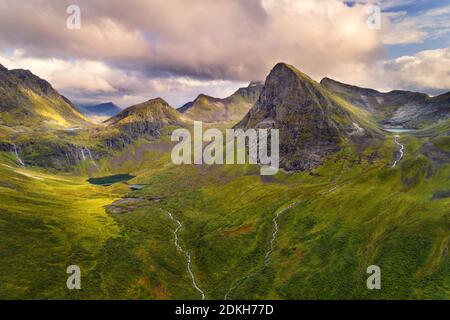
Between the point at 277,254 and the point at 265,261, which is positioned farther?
the point at 277,254

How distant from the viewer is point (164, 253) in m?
178

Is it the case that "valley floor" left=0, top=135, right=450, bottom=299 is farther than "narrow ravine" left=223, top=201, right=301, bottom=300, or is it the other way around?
"narrow ravine" left=223, top=201, right=301, bottom=300

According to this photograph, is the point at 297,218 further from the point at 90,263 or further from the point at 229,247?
the point at 90,263

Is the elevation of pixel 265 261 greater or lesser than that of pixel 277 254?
lesser

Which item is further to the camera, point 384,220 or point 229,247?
point 229,247

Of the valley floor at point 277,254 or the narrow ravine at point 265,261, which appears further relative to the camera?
the narrow ravine at point 265,261
